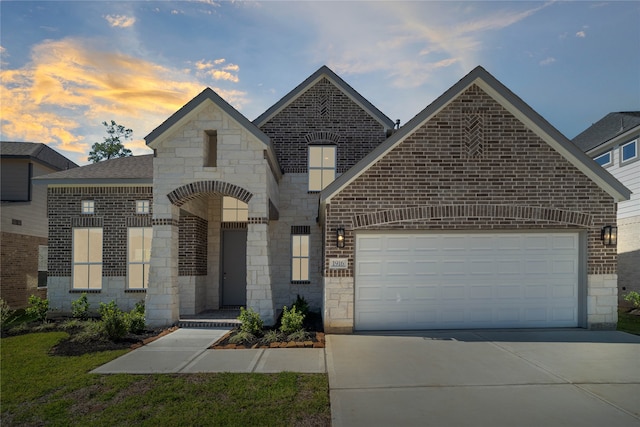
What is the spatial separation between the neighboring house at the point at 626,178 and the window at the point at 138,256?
1658 centimetres

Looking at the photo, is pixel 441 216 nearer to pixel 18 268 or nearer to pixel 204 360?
pixel 204 360

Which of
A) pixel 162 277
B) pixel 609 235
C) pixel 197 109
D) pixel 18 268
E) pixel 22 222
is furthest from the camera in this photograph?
pixel 22 222

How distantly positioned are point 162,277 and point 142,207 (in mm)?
3747

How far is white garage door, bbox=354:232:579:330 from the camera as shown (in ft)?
31.0

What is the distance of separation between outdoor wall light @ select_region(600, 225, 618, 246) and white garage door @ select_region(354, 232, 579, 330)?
571mm

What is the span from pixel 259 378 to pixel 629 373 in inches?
237

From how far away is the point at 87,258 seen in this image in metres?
12.7

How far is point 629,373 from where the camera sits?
20.4ft

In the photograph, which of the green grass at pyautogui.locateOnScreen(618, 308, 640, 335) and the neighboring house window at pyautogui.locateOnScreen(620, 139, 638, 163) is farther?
the neighboring house window at pyautogui.locateOnScreen(620, 139, 638, 163)

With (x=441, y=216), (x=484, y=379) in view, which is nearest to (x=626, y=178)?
(x=441, y=216)

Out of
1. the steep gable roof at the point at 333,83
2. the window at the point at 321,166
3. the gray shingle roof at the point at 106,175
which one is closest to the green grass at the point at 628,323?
the steep gable roof at the point at 333,83

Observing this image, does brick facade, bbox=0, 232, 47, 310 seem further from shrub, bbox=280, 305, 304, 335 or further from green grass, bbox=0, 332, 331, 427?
shrub, bbox=280, 305, 304, 335

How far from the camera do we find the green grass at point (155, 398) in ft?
14.9

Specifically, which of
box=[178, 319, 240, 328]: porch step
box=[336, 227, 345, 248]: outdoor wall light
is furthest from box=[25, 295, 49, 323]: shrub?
box=[336, 227, 345, 248]: outdoor wall light
